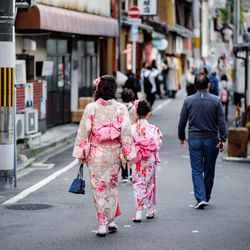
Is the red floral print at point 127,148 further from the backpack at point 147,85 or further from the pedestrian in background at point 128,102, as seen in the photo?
the backpack at point 147,85

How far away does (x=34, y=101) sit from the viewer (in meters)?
19.5

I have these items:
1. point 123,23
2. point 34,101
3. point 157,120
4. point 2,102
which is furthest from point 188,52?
point 2,102

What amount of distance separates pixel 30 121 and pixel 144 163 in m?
8.14

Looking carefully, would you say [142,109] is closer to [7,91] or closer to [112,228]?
→ [112,228]

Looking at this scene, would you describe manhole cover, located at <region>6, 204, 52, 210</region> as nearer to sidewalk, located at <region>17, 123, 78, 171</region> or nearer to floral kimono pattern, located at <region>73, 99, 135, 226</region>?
floral kimono pattern, located at <region>73, 99, 135, 226</region>

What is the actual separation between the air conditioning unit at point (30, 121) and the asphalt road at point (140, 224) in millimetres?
3505

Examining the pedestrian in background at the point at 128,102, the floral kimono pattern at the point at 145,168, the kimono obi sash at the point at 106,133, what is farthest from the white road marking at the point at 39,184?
the kimono obi sash at the point at 106,133

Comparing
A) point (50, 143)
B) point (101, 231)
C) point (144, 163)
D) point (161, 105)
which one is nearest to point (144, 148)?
point (144, 163)

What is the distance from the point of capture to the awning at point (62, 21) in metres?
17.5

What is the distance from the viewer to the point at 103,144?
26.6 feet

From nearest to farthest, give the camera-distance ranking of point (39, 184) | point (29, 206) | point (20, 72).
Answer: point (29, 206)
point (39, 184)
point (20, 72)

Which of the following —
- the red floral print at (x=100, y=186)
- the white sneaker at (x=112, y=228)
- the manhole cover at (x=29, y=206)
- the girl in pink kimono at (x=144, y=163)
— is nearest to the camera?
the red floral print at (x=100, y=186)

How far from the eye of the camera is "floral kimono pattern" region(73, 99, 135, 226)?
809 centimetres

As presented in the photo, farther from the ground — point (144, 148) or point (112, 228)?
point (144, 148)
